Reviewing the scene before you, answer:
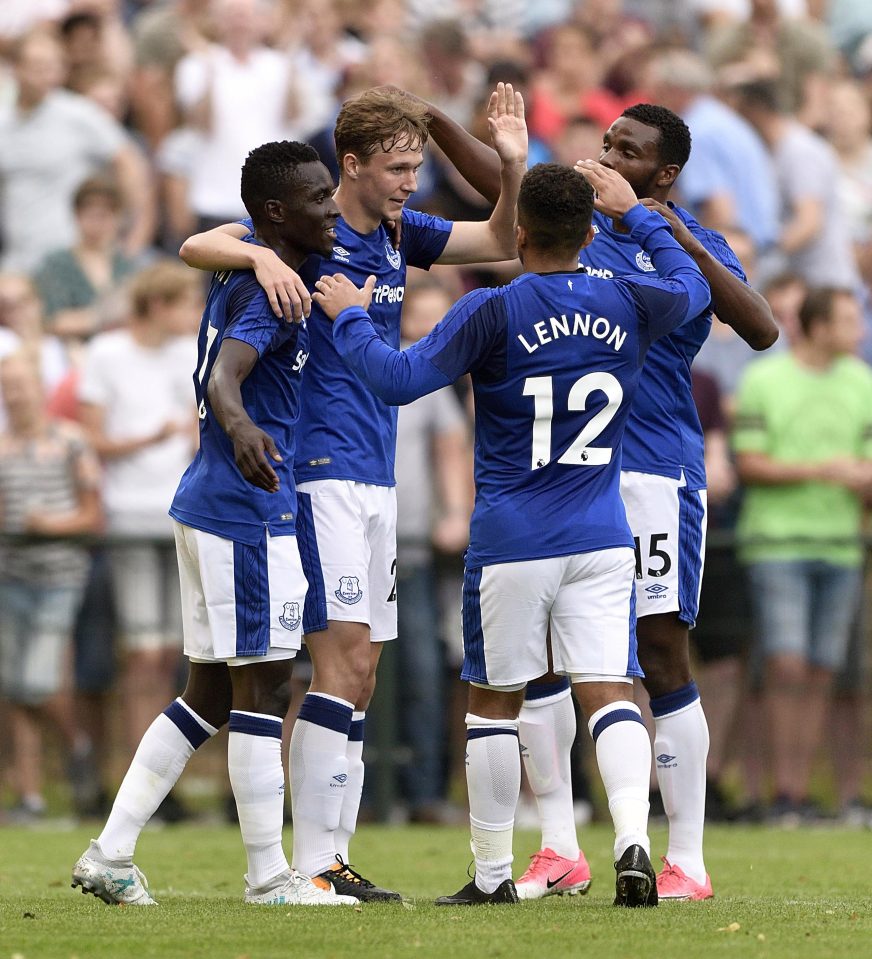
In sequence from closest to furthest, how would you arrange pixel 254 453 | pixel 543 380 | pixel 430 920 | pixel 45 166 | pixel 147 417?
pixel 254 453
pixel 430 920
pixel 543 380
pixel 147 417
pixel 45 166

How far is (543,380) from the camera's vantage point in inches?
249

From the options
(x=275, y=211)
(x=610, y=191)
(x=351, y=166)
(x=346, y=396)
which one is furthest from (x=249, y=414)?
(x=610, y=191)

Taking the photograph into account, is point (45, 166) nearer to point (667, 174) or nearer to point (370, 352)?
point (667, 174)

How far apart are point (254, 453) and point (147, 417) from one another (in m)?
5.51

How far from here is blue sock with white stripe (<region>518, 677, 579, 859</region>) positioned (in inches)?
283

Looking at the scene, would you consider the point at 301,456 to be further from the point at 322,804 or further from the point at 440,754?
the point at 440,754

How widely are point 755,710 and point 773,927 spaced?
5.21 meters

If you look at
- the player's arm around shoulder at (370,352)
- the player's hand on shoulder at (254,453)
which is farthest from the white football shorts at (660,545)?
the player's hand on shoulder at (254,453)

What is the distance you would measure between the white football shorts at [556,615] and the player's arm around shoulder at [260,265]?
1.09 m

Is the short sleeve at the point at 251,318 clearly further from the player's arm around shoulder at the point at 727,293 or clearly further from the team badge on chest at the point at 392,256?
the player's arm around shoulder at the point at 727,293

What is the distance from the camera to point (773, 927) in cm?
621

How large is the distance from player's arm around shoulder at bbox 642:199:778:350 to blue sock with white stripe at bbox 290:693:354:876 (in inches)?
79.6

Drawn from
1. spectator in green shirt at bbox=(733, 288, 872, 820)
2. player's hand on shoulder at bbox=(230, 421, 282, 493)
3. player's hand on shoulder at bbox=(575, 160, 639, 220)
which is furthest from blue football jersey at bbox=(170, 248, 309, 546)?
spectator in green shirt at bbox=(733, 288, 872, 820)

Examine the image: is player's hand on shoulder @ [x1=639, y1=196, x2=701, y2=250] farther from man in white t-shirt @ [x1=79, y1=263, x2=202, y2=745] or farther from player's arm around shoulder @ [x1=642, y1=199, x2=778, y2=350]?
man in white t-shirt @ [x1=79, y1=263, x2=202, y2=745]
